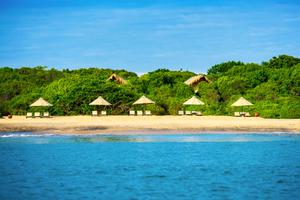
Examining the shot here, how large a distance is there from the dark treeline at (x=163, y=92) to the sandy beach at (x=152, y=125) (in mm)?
4026

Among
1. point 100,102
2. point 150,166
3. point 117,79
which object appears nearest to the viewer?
point 150,166

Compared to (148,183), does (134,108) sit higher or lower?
higher

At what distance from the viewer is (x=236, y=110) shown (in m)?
41.4

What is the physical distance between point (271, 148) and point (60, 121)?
15.0 meters

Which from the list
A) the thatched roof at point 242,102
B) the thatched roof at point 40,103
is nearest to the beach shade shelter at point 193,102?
the thatched roof at point 242,102

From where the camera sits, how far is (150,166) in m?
20.6

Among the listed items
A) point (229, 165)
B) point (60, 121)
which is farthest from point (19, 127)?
point (229, 165)

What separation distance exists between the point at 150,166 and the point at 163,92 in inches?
1078

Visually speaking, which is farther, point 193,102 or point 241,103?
point 193,102

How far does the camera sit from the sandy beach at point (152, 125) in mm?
32469

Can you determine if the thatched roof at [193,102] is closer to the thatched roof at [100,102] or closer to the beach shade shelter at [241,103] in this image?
the beach shade shelter at [241,103]

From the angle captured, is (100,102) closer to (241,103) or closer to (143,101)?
(143,101)

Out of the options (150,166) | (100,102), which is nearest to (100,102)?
(100,102)

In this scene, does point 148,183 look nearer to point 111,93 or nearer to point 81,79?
point 111,93
